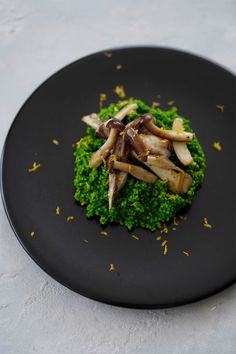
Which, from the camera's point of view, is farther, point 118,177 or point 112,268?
point 118,177

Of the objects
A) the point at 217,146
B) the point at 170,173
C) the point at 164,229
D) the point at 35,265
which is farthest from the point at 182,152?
the point at 35,265

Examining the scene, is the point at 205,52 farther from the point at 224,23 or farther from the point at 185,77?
the point at 185,77

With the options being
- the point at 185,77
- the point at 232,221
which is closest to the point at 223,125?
the point at 185,77

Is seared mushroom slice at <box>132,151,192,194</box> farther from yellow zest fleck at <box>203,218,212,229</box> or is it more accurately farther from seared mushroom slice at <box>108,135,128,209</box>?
yellow zest fleck at <box>203,218,212,229</box>

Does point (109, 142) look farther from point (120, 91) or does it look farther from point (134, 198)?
point (120, 91)

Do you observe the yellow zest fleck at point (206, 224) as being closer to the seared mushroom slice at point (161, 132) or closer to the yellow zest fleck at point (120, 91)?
the seared mushroom slice at point (161, 132)

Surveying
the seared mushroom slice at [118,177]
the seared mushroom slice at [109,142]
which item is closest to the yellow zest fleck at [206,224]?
the seared mushroom slice at [118,177]
